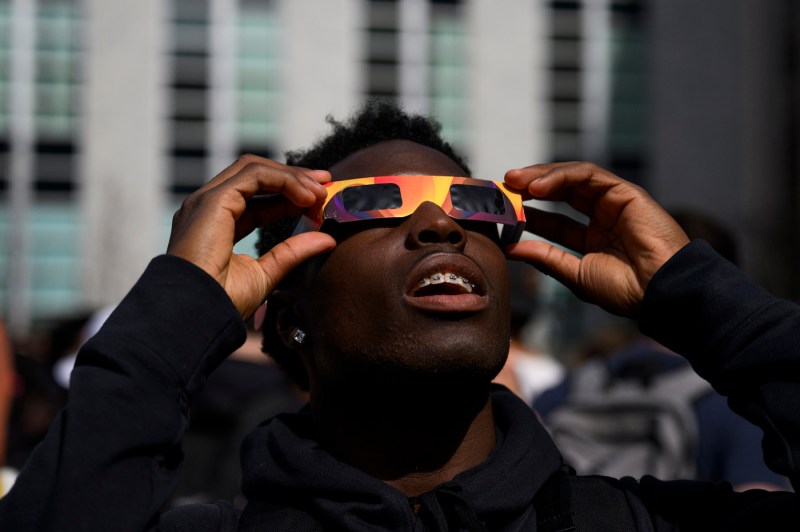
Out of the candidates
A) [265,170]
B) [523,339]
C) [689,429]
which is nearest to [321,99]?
[523,339]

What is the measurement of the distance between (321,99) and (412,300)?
34.6 m

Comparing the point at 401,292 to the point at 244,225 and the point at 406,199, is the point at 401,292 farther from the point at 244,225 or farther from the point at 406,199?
the point at 244,225

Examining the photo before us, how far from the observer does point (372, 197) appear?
2.78 m

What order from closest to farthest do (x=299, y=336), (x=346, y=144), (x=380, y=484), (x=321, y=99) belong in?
(x=380, y=484), (x=299, y=336), (x=346, y=144), (x=321, y=99)

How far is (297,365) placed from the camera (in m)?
3.26

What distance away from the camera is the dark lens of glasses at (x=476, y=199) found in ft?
9.09

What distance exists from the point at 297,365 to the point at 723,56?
3855cm

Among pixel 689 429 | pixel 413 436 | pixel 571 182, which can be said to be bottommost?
pixel 689 429

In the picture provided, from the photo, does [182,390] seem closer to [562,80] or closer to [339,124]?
[339,124]

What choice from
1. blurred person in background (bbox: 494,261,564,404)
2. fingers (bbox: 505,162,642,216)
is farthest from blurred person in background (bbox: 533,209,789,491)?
fingers (bbox: 505,162,642,216)

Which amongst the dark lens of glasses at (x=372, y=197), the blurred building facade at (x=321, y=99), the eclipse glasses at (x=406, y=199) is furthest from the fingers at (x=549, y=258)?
the blurred building facade at (x=321, y=99)

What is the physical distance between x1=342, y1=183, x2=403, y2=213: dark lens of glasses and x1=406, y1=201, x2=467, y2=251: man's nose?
0.07 metres

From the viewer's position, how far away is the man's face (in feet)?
8.51

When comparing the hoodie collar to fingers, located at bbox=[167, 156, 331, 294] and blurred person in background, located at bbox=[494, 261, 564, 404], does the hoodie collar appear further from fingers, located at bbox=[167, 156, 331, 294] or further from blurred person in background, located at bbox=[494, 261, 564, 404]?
blurred person in background, located at bbox=[494, 261, 564, 404]
